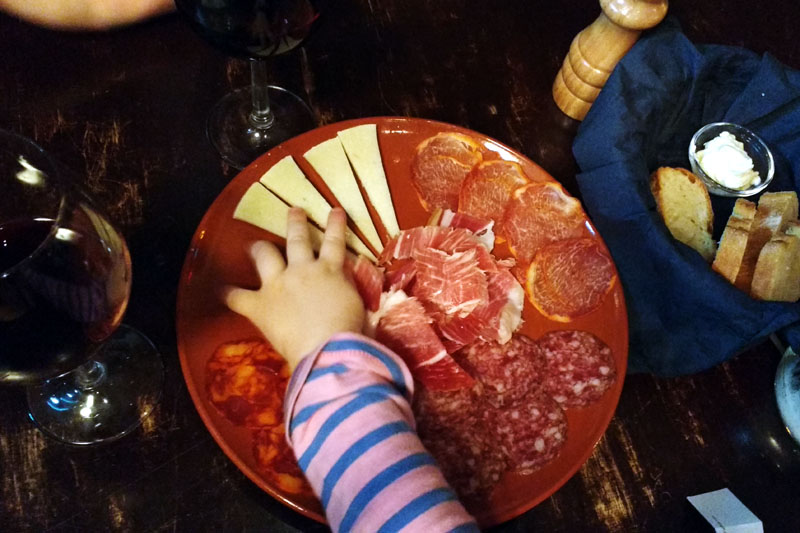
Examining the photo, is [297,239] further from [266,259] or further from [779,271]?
[779,271]

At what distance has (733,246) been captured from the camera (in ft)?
2.38

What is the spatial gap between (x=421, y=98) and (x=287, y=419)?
19.9 inches

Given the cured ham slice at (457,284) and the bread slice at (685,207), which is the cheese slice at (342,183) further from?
the bread slice at (685,207)

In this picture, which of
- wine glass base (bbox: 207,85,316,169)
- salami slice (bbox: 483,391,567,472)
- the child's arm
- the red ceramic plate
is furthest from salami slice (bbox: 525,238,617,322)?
wine glass base (bbox: 207,85,316,169)

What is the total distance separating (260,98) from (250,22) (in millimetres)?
207

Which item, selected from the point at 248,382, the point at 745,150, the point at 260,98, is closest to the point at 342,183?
the point at 260,98

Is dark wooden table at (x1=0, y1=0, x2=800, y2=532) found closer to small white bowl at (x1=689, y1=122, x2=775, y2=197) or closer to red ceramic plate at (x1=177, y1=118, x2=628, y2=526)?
red ceramic plate at (x1=177, y1=118, x2=628, y2=526)

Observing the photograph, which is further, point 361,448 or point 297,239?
point 297,239

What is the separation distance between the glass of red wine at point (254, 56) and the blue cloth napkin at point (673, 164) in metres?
0.40

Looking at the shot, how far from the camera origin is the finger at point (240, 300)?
617mm

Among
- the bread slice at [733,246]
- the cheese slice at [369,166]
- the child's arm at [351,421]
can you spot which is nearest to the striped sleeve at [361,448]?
the child's arm at [351,421]

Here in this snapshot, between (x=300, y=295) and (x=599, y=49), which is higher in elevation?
(x=599, y=49)

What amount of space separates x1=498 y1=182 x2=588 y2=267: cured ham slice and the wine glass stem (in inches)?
13.0

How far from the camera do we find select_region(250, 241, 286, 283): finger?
0.63 metres
